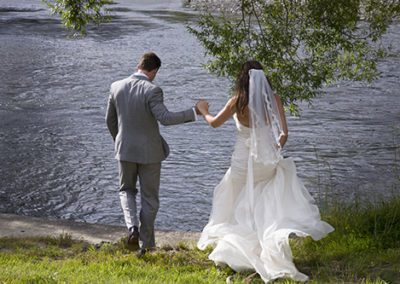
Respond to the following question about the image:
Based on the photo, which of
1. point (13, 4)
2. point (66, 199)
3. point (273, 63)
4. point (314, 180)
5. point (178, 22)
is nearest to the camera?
point (273, 63)

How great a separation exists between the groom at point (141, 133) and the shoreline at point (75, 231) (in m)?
1.33

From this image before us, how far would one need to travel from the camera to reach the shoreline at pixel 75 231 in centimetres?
1030

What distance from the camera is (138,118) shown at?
8.29 meters

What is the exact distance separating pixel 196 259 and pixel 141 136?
1388mm

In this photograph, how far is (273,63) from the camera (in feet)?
42.2

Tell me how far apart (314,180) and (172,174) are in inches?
117

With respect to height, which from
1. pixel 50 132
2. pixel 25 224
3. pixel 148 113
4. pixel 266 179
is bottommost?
pixel 50 132

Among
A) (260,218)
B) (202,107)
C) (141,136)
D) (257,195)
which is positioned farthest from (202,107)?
(260,218)

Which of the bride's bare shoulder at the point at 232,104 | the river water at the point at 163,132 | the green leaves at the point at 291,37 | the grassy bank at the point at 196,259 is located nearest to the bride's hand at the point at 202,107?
the bride's bare shoulder at the point at 232,104

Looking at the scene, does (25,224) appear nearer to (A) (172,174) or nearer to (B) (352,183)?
(A) (172,174)

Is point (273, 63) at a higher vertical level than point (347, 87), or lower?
higher

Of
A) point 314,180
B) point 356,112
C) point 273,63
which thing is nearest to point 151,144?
point 273,63

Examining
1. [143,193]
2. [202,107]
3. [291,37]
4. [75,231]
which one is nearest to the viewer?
[202,107]

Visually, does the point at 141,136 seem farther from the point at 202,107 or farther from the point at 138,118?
the point at 202,107
